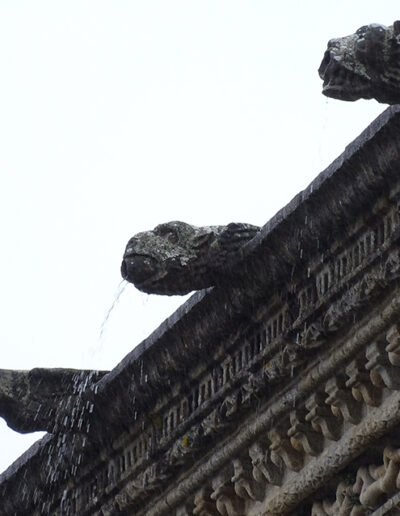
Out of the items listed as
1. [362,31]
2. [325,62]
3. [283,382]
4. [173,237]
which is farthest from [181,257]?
[362,31]

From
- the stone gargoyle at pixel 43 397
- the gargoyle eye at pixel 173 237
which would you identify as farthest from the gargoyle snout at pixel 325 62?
the stone gargoyle at pixel 43 397

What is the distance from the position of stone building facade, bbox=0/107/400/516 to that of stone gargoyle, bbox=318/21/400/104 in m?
0.82

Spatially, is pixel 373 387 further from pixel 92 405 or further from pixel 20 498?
pixel 20 498

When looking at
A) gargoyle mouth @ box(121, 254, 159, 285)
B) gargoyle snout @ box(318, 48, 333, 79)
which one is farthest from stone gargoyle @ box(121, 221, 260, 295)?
gargoyle snout @ box(318, 48, 333, 79)

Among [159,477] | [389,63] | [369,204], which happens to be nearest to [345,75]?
[389,63]

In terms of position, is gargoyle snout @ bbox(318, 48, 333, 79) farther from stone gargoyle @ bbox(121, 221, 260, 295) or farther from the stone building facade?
stone gargoyle @ bbox(121, 221, 260, 295)

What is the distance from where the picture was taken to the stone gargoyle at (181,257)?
15859 millimetres

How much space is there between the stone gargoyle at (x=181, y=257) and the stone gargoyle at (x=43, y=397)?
1.49 m

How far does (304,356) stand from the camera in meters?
15.3

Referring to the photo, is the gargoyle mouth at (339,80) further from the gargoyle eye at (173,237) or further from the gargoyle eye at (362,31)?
the gargoyle eye at (173,237)

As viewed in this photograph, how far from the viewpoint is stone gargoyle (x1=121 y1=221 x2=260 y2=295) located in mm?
15859

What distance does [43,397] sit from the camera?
17328 mm

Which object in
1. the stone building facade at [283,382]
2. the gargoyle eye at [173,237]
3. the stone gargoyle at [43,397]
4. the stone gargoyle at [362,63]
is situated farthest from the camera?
the stone gargoyle at [43,397]

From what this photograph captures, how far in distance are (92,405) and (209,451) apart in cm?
120
